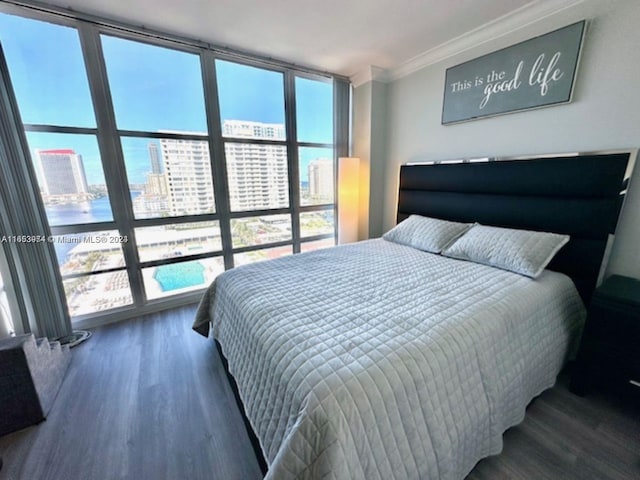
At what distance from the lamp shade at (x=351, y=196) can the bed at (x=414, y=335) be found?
3.53 ft

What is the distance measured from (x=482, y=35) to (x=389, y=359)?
2.71m

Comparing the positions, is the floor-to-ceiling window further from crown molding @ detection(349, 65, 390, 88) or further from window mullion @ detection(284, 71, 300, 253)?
crown molding @ detection(349, 65, 390, 88)

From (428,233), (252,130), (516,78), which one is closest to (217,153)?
(252,130)

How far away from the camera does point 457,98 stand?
241 centimetres

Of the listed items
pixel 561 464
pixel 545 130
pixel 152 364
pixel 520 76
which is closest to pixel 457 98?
pixel 520 76

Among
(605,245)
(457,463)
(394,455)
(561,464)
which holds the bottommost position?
(561,464)

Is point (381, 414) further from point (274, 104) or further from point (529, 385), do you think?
point (274, 104)

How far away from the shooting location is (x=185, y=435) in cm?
136

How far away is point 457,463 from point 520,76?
2.57 m

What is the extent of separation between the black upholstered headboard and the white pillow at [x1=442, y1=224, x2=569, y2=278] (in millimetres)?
155

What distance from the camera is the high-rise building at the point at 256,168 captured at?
283 centimetres

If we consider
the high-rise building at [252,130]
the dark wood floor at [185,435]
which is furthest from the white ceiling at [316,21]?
the dark wood floor at [185,435]

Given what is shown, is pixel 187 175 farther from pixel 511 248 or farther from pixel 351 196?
pixel 511 248

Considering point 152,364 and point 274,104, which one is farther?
point 274,104
